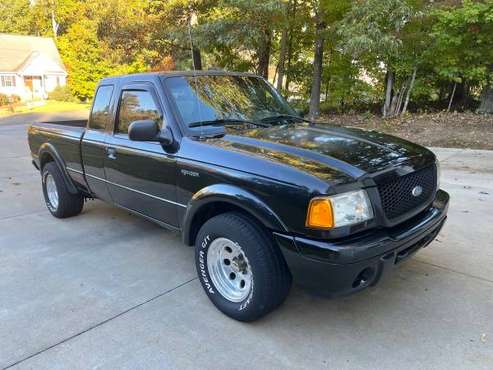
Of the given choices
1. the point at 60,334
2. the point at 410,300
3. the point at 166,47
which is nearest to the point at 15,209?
the point at 60,334

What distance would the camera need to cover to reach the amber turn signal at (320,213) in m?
2.61

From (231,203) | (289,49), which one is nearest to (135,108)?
(231,203)

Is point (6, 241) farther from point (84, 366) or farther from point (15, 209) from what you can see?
point (84, 366)

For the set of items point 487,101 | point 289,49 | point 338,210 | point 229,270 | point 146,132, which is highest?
point 289,49

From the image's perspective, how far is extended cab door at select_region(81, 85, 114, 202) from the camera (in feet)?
14.7

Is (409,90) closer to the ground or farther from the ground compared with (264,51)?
closer to the ground

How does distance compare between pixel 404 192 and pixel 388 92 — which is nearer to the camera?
pixel 404 192

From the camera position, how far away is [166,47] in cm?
1841

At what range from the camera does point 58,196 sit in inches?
218

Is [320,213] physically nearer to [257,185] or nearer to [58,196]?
[257,185]

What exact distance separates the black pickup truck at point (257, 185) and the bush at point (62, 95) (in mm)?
41768

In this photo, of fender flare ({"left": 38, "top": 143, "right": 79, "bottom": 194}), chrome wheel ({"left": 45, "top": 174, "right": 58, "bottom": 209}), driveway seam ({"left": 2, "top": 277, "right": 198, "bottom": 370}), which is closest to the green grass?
chrome wheel ({"left": 45, "top": 174, "right": 58, "bottom": 209})

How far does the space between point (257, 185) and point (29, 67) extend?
4888 centimetres

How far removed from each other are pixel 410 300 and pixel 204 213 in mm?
1780
